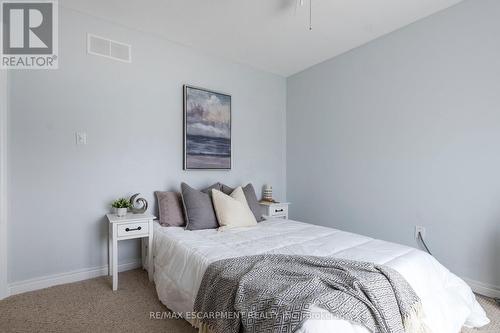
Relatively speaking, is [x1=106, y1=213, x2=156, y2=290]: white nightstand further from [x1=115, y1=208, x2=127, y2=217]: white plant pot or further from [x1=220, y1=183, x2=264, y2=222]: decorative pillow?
[x1=220, y1=183, x2=264, y2=222]: decorative pillow

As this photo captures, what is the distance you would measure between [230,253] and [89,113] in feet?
6.44

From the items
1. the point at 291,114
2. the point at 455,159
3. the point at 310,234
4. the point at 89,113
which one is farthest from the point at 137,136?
the point at 455,159

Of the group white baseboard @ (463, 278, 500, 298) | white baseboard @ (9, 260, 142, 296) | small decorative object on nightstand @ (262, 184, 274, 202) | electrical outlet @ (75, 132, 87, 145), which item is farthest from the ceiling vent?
white baseboard @ (463, 278, 500, 298)

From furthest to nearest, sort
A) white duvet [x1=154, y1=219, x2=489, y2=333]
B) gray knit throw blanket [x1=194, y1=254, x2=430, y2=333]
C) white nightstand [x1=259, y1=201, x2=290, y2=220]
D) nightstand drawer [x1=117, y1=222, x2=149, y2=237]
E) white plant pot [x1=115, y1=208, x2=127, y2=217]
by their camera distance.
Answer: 1. white nightstand [x1=259, y1=201, x2=290, y2=220]
2. white plant pot [x1=115, y1=208, x2=127, y2=217]
3. nightstand drawer [x1=117, y1=222, x2=149, y2=237]
4. white duvet [x1=154, y1=219, x2=489, y2=333]
5. gray knit throw blanket [x1=194, y1=254, x2=430, y2=333]

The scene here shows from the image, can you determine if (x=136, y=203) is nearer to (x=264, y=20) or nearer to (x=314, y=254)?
(x=314, y=254)

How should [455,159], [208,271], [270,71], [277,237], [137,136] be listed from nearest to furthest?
[208,271]
[277,237]
[455,159]
[137,136]
[270,71]

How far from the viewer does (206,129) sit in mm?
3203

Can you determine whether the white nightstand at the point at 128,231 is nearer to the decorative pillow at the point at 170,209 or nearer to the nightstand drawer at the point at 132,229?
the nightstand drawer at the point at 132,229

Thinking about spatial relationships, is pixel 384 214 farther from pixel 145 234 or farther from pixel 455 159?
pixel 145 234

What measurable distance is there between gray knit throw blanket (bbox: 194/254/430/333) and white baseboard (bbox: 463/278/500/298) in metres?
1.43

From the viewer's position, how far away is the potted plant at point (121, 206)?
7.95ft

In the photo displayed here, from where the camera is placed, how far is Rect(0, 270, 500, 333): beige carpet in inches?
68.7

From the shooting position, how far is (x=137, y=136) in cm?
276

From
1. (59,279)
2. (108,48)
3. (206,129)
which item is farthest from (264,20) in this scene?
(59,279)
